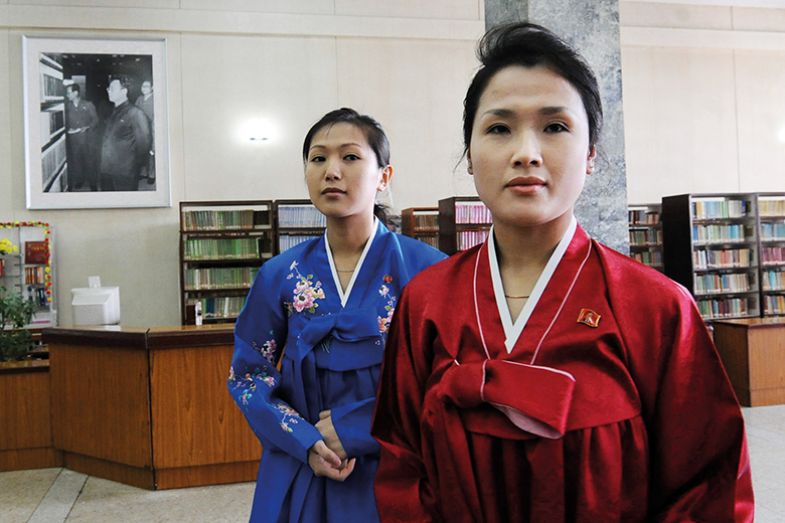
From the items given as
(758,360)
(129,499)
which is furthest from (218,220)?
(758,360)

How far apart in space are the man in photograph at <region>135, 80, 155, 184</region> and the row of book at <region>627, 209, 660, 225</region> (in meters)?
5.83

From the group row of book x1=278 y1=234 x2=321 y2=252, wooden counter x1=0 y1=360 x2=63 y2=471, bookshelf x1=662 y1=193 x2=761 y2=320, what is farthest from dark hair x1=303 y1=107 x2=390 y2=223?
bookshelf x1=662 y1=193 x2=761 y2=320

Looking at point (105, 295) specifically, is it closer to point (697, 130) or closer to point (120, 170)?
point (120, 170)

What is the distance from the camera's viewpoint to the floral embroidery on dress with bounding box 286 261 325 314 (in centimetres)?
145

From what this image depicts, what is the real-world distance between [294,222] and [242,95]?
1.73 metres

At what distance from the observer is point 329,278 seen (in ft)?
4.83

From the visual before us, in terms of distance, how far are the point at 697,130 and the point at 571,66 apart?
8948 millimetres

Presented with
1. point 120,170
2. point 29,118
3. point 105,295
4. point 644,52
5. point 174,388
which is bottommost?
point 174,388

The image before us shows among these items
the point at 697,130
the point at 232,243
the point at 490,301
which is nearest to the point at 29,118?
the point at 232,243

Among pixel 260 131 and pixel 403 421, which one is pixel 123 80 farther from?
pixel 403 421

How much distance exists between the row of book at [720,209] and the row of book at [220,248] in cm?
530

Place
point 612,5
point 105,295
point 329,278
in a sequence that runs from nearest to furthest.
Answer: point 329,278
point 612,5
point 105,295

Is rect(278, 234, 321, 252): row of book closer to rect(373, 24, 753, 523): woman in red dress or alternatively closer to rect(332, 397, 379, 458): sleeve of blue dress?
rect(332, 397, 379, 458): sleeve of blue dress

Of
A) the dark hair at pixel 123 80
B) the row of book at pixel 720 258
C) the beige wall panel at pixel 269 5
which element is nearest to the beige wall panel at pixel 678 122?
the row of book at pixel 720 258
